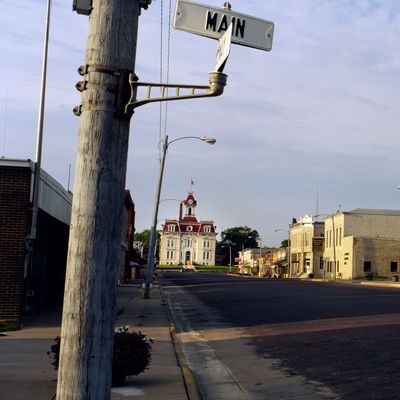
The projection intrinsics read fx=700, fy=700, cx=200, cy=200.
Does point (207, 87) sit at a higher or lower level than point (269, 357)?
higher

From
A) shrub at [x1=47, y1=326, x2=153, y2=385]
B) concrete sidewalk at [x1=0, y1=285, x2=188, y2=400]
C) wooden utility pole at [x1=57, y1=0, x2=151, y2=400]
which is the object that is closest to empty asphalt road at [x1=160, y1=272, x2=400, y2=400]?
concrete sidewalk at [x1=0, y1=285, x2=188, y2=400]

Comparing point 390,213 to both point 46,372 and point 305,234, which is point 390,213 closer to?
point 305,234

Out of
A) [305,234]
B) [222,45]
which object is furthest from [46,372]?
[305,234]

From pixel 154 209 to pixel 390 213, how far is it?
69.2 metres

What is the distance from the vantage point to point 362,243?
87.1 metres

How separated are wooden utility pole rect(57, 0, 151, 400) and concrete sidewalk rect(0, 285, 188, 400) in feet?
15.7

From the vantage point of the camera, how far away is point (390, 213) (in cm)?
9819

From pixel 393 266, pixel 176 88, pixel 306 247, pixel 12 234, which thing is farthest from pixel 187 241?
pixel 176 88

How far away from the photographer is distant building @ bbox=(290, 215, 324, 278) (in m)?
104

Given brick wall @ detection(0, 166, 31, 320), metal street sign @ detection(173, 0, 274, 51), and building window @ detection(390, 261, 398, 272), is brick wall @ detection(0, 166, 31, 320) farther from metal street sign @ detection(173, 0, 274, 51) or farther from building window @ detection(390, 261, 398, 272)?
building window @ detection(390, 261, 398, 272)

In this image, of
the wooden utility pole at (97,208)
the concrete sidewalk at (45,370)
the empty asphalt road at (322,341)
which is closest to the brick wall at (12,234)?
the concrete sidewalk at (45,370)

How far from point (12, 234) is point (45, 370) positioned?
27.1 ft

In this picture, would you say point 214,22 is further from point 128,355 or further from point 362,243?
point 362,243

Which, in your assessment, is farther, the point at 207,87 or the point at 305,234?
the point at 305,234
